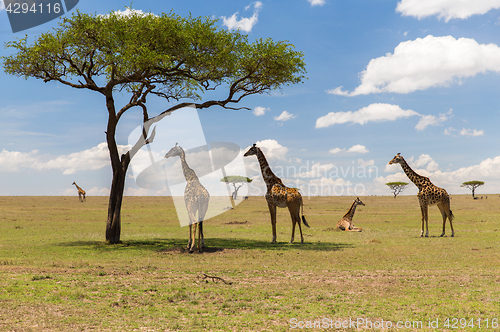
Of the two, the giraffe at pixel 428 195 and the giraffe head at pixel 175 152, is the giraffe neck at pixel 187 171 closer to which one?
the giraffe head at pixel 175 152

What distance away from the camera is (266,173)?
19.5m

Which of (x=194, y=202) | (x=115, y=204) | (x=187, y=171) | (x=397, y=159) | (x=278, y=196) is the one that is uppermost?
(x=397, y=159)

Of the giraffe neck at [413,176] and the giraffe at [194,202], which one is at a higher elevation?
the giraffe neck at [413,176]

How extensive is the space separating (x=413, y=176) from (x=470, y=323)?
1696cm

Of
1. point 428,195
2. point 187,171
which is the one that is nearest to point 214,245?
point 187,171

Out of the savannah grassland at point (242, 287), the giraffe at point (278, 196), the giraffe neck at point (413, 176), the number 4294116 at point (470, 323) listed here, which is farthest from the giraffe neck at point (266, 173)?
the number 4294116 at point (470, 323)

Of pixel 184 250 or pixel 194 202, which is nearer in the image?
pixel 194 202

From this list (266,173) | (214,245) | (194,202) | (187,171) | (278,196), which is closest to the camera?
(194,202)

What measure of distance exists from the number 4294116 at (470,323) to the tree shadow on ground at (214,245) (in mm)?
9257

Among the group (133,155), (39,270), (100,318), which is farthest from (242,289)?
(133,155)

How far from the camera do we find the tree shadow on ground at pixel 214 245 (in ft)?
54.7

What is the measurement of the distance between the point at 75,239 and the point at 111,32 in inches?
444

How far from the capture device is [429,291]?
938cm

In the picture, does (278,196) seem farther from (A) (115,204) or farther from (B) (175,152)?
(A) (115,204)
